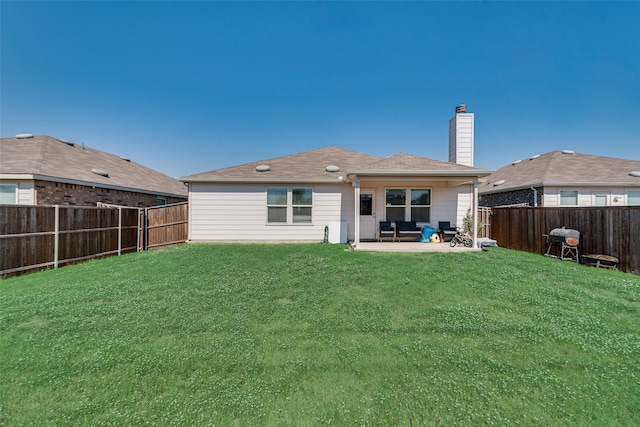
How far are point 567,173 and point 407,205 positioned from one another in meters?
8.13

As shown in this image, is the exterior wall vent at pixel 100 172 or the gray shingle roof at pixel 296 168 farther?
the exterior wall vent at pixel 100 172

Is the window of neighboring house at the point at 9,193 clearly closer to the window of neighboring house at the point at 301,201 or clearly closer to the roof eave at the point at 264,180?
the roof eave at the point at 264,180

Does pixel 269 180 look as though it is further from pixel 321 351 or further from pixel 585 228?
pixel 585 228

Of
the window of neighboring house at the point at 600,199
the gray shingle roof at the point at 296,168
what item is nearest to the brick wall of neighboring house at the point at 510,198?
the window of neighboring house at the point at 600,199

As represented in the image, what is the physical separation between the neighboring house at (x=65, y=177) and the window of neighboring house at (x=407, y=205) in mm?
12145

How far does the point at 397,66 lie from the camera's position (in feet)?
44.6

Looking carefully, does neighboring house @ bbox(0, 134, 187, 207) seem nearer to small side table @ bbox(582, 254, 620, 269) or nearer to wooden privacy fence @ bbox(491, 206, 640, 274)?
wooden privacy fence @ bbox(491, 206, 640, 274)

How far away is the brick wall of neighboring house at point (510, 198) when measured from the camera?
12.5 m

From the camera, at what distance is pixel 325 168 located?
479 inches

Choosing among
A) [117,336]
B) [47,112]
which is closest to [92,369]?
[117,336]

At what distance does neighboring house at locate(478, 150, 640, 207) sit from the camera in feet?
38.7

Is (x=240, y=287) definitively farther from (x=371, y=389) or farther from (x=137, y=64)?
(x=137, y=64)

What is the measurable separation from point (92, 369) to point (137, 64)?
1438cm

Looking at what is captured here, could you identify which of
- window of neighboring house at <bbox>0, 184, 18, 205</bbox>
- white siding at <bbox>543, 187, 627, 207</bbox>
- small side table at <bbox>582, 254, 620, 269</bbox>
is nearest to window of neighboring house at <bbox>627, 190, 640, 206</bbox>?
white siding at <bbox>543, 187, 627, 207</bbox>
